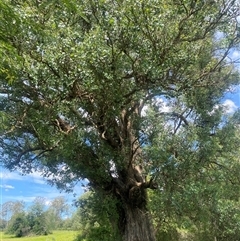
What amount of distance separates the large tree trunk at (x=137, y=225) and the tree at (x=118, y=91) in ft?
0.09

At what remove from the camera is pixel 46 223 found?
27453 millimetres

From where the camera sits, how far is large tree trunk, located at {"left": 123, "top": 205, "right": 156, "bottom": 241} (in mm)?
8109

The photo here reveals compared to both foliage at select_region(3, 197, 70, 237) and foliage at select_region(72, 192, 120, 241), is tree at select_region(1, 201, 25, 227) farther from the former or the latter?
foliage at select_region(72, 192, 120, 241)

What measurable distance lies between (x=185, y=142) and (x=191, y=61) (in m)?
1.95

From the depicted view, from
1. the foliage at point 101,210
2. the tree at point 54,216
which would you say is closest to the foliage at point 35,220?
the tree at point 54,216

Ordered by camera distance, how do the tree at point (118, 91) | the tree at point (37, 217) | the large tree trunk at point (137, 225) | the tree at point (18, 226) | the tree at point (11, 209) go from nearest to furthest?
the tree at point (118, 91) → the large tree trunk at point (137, 225) → the tree at point (37, 217) → the tree at point (18, 226) → the tree at point (11, 209)

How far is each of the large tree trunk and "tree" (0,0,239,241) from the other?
0.03m

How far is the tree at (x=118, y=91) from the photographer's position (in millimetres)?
→ 5309

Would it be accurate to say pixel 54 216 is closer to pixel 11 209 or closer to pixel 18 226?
pixel 18 226

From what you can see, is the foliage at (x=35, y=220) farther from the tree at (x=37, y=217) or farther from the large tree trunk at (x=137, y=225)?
the large tree trunk at (x=137, y=225)

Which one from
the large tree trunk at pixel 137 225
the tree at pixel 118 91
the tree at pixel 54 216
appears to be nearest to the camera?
the tree at pixel 118 91

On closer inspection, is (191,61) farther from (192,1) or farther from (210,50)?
(210,50)

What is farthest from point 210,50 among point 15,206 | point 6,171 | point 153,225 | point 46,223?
point 15,206

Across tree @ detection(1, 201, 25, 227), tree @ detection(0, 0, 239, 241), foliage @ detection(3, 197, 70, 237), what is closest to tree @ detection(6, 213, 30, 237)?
foliage @ detection(3, 197, 70, 237)
